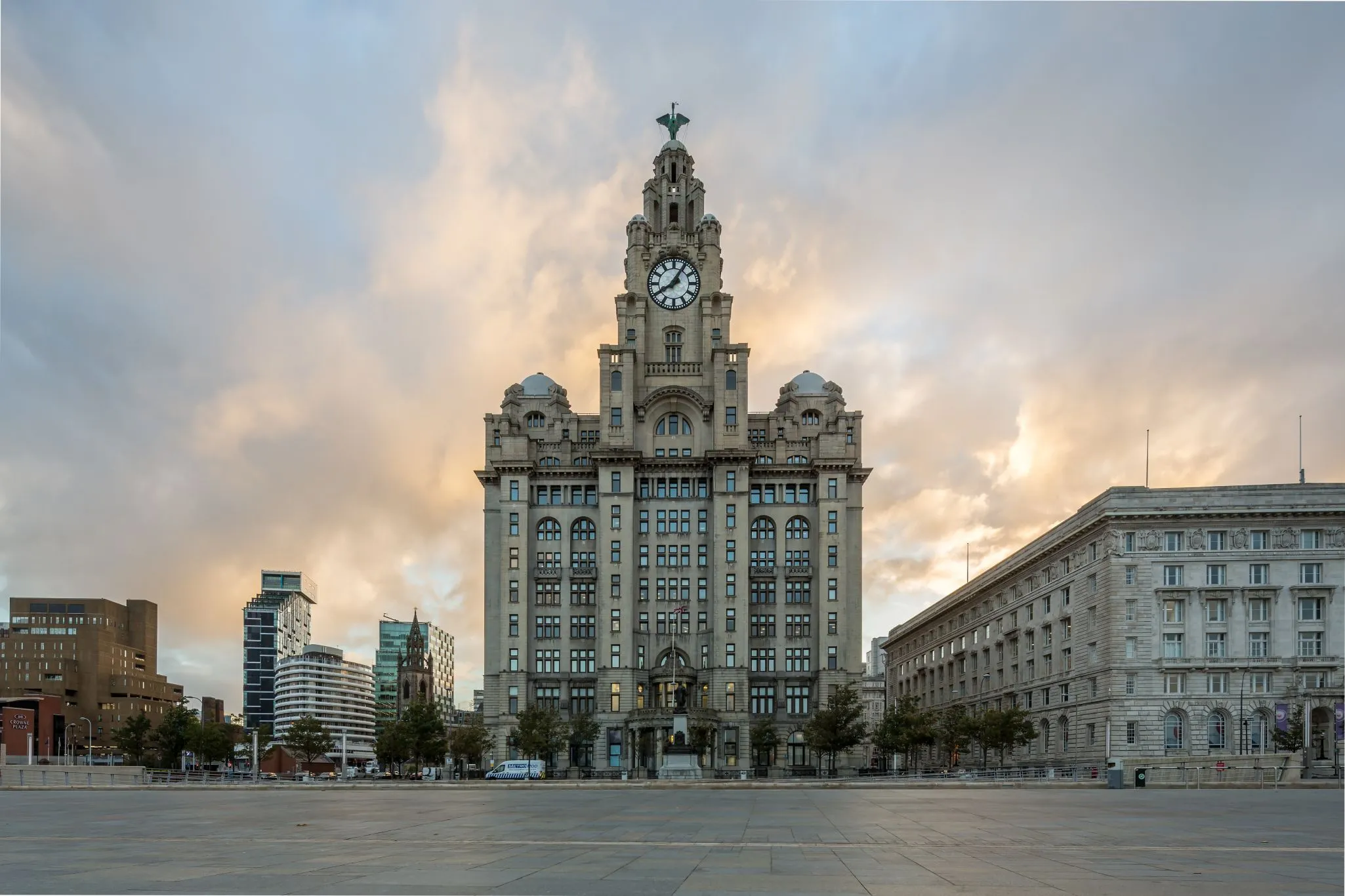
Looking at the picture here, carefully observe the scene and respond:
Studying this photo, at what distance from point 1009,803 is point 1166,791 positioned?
23.2 meters

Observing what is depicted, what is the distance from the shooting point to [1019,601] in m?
134

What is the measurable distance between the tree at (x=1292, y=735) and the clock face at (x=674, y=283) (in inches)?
3073

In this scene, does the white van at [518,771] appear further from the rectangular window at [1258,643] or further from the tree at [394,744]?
the rectangular window at [1258,643]

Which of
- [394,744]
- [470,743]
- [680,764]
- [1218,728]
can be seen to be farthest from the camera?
[394,744]

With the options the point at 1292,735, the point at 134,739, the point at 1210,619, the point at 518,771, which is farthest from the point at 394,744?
the point at 1292,735

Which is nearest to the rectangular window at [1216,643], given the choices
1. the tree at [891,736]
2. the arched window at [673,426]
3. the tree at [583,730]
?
the tree at [891,736]

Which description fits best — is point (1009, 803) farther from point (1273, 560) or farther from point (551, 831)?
point (1273, 560)

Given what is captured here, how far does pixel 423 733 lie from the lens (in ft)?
403

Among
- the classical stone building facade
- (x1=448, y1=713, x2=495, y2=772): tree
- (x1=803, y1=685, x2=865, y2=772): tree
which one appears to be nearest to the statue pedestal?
(x1=803, y1=685, x2=865, y2=772): tree

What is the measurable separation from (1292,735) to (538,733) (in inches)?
2761

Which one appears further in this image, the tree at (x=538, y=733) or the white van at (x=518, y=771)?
the tree at (x=538, y=733)

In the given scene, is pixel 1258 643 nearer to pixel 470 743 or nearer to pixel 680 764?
pixel 680 764

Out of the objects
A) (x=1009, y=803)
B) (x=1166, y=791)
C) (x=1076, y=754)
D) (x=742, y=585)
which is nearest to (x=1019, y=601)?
(x=1076, y=754)

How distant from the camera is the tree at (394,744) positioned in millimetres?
123188
